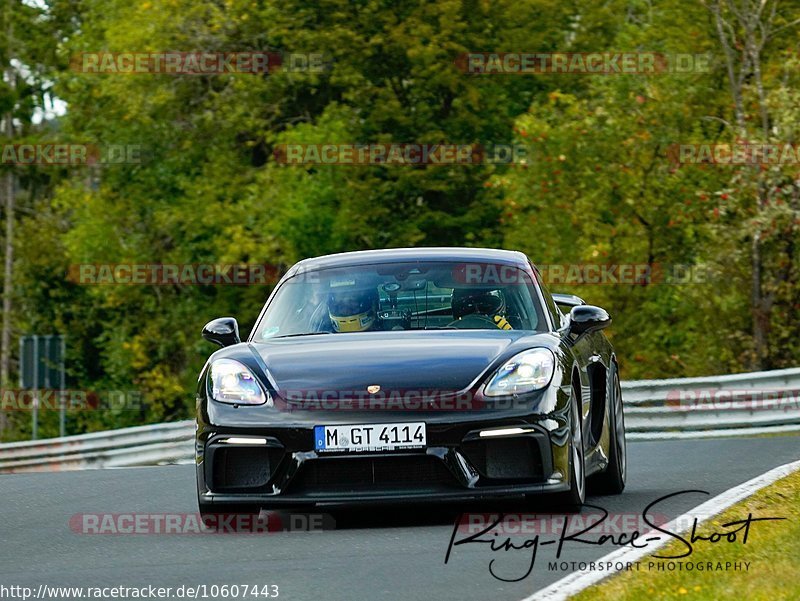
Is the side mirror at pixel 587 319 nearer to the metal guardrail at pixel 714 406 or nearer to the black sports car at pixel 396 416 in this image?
the black sports car at pixel 396 416

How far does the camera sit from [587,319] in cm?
997

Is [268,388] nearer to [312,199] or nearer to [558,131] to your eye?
[558,131]

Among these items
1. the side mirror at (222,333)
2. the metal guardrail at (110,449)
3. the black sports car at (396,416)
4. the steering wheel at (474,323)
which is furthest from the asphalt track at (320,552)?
the metal guardrail at (110,449)

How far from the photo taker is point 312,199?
45156 millimetres

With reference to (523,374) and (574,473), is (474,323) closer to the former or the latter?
(523,374)

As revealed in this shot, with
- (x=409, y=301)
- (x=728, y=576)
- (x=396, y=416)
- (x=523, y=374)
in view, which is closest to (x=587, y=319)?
(x=409, y=301)

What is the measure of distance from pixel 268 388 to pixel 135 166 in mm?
42563

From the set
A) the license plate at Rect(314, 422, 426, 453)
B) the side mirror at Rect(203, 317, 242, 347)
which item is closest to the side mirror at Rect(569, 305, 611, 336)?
the license plate at Rect(314, 422, 426, 453)

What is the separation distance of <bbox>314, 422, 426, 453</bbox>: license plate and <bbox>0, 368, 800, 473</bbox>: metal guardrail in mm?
11047

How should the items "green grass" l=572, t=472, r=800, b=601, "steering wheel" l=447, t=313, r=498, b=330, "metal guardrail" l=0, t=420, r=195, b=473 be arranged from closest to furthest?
"green grass" l=572, t=472, r=800, b=601, "steering wheel" l=447, t=313, r=498, b=330, "metal guardrail" l=0, t=420, r=195, b=473

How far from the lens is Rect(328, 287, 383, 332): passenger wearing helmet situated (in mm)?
9984

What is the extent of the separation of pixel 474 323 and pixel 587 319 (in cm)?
61

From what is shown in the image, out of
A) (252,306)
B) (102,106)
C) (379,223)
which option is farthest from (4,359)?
(379,223)

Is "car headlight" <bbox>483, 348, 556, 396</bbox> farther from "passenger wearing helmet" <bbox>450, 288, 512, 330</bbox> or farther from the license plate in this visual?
"passenger wearing helmet" <bbox>450, 288, 512, 330</bbox>
